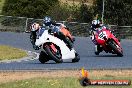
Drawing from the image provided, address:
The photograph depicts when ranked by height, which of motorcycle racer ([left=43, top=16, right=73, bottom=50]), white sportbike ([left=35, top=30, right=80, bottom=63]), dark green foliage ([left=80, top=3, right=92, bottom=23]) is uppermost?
motorcycle racer ([left=43, top=16, right=73, bottom=50])

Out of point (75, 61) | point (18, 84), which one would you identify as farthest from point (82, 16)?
point (18, 84)

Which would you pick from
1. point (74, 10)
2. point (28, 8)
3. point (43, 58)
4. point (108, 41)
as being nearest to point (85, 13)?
point (74, 10)

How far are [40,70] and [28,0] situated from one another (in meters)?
36.2

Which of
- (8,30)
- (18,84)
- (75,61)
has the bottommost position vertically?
(8,30)

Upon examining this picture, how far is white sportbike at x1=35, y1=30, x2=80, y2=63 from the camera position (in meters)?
18.4

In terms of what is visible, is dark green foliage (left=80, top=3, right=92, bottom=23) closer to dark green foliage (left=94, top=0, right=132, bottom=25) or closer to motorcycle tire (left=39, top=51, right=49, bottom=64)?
dark green foliage (left=94, top=0, right=132, bottom=25)

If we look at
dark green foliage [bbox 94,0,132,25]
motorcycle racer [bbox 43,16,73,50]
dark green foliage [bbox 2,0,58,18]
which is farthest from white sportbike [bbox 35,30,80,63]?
dark green foliage [bbox 2,0,58,18]

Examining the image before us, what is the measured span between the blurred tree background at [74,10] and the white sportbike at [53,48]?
88.5ft

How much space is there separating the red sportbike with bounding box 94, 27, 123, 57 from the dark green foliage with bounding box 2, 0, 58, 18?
27345 millimetres

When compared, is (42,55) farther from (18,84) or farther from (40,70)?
(18,84)

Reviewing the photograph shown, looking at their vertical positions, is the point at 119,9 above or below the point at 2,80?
below

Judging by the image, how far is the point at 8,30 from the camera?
148ft

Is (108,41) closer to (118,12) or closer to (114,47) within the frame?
(114,47)

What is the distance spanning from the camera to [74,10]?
5091 cm
